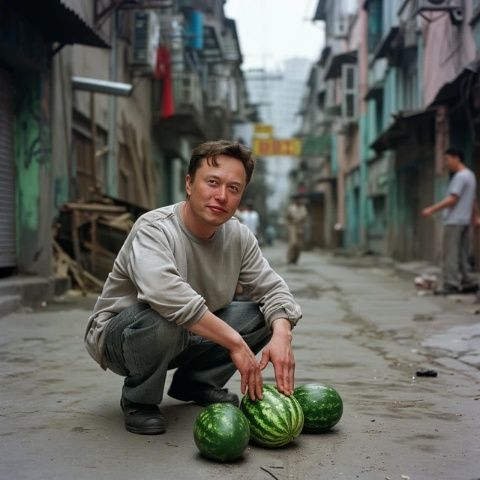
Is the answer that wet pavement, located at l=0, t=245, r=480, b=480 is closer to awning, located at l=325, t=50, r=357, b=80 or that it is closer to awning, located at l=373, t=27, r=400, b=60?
awning, located at l=373, t=27, r=400, b=60

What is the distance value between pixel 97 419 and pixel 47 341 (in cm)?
258

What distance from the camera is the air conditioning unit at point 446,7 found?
1147 centimetres

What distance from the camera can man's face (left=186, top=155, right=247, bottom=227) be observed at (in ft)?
9.96

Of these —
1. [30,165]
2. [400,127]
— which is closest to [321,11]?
[400,127]

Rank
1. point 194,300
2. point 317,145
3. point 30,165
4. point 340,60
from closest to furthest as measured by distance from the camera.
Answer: point 194,300 < point 30,165 < point 340,60 < point 317,145

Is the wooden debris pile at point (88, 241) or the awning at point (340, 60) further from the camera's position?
the awning at point (340, 60)

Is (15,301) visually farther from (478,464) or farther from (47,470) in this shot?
(478,464)

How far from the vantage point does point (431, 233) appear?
15.8 m

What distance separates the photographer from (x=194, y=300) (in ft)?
9.21

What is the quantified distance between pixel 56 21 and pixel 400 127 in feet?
28.8

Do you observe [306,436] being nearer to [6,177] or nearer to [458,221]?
[6,177]

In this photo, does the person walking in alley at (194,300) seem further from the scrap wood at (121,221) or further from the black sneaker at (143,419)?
the scrap wood at (121,221)

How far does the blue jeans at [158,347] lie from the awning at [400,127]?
10370mm

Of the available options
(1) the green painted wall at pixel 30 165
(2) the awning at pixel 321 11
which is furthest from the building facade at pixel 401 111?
(1) the green painted wall at pixel 30 165
